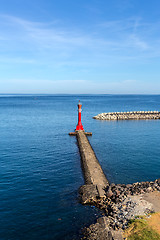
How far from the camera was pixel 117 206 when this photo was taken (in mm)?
13047

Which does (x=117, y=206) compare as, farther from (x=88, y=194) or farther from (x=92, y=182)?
(x=92, y=182)

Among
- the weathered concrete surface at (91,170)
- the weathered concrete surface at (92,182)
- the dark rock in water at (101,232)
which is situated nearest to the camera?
the dark rock in water at (101,232)

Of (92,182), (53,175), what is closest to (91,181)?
(92,182)

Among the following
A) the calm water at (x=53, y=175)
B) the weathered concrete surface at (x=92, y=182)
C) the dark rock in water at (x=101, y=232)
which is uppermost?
the weathered concrete surface at (x=92, y=182)

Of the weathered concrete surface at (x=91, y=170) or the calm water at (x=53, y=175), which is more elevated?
the weathered concrete surface at (x=91, y=170)

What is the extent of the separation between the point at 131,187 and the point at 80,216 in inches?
192

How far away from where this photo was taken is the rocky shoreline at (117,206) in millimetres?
10688

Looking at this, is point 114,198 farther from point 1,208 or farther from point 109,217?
point 1,208

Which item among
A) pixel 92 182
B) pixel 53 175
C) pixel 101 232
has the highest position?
pixel 92 182

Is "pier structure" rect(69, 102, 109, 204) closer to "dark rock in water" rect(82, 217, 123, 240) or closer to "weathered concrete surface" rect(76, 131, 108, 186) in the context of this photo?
"weathered concrete surface" rect(76, 131, 108, 186)

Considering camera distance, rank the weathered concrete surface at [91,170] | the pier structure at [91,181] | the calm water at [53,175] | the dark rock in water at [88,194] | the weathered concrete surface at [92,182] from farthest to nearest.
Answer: the weathered concrete surface at [91,170], the pier structure at [91,181], the weathered concrete surface at [92,182], the dark rock in water at [88,194], the calm water at [53,175]

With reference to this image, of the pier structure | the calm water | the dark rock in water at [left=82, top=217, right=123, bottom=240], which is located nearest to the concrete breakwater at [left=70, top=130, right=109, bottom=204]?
the pier structure

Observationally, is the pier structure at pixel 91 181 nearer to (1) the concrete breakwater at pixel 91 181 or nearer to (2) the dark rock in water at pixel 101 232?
(1) the concrete breakwater at pixel 91 181

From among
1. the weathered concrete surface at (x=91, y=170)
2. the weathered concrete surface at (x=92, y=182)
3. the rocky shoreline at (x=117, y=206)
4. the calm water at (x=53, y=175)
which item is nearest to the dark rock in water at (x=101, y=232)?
the rocky shoreline at (x=117, y=206)
